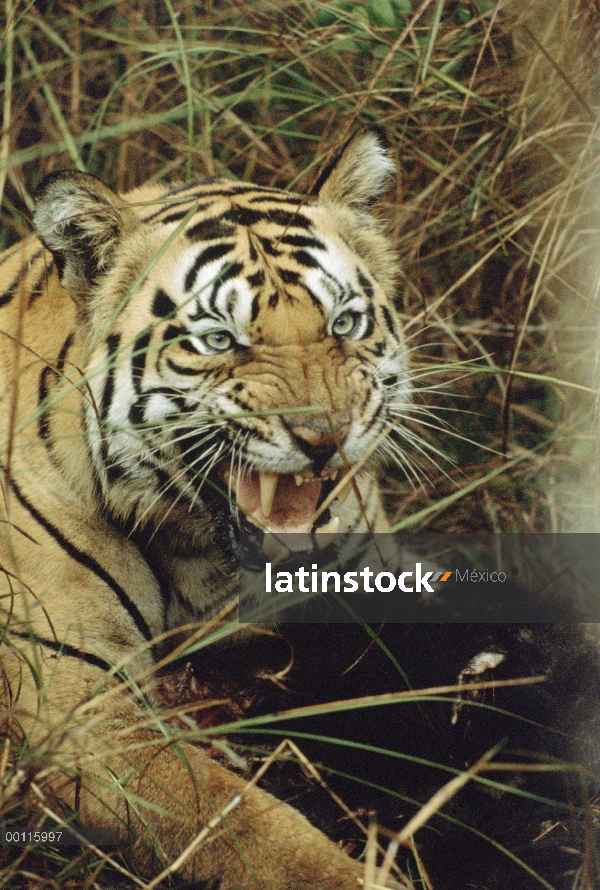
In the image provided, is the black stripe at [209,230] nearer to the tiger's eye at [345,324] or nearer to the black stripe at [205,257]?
the black stripe at [205,257]

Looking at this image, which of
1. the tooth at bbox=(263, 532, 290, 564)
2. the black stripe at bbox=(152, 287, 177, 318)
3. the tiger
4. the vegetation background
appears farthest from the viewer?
the vegetation background

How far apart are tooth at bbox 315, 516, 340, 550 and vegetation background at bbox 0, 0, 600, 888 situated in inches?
23.7

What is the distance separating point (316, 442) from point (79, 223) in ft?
2.07

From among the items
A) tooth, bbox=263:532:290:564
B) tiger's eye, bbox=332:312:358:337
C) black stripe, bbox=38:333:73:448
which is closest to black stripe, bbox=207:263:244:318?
tiger's eye, bbox=332:312:358:337

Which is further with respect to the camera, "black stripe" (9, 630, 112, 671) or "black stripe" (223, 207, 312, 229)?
"black stripe" (223, 207, 312, 229)

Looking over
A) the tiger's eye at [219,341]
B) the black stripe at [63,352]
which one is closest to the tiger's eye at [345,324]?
the tiger's eye at [219,341]

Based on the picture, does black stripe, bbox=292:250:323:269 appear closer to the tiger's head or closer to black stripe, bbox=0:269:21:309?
the tiger's head

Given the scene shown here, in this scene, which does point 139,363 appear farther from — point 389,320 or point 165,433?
point 389,320

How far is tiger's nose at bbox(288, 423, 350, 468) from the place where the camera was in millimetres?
1541

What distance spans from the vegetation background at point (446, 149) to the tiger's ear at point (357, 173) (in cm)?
19

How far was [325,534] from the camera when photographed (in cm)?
165

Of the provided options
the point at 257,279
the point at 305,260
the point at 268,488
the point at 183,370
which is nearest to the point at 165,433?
the point at 183,370

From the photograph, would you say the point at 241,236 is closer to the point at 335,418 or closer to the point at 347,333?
the point at 347,333

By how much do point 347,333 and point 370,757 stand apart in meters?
0.80
